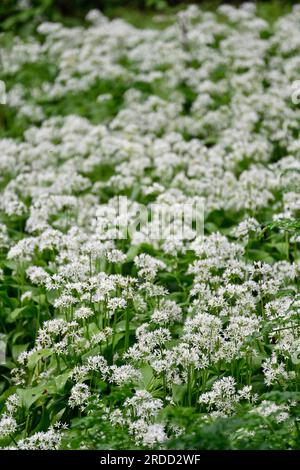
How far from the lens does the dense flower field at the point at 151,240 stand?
431cm

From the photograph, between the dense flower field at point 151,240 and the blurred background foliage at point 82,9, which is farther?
the blurred background foliage at point 82,9

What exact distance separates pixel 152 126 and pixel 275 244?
2916 millimetres

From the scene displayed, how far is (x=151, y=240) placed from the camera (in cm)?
634

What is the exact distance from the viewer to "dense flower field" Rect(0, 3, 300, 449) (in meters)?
4.31

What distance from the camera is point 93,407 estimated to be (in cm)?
412

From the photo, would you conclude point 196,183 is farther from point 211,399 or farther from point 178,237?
point 211,399

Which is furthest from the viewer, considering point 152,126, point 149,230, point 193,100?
point 193,100

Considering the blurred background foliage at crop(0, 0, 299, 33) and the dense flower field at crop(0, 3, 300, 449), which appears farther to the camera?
the blurred background foliage at crop(0, 0, 299, 33)

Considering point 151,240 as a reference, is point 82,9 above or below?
above

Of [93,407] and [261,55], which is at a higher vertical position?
[261,55]

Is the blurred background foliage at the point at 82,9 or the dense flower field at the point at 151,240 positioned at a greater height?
the blurred background foliage at the point at 82,9

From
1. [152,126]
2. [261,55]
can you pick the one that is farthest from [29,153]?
[261,55]

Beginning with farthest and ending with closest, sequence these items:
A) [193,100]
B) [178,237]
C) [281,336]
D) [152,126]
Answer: [193,100], [152,126], [178,237], [281,336]

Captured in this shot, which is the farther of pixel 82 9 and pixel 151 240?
pixel 82 9
